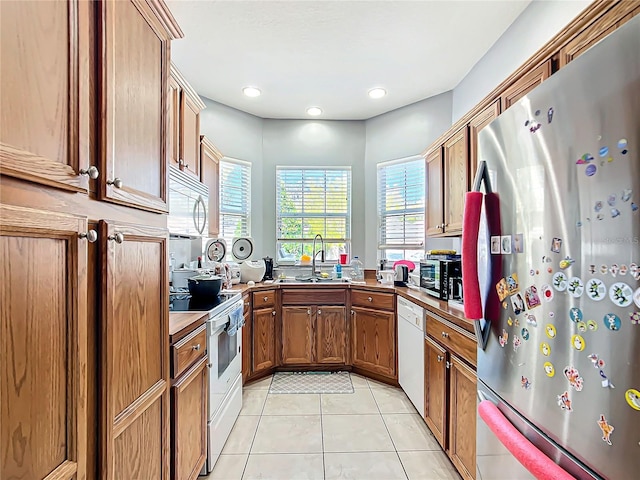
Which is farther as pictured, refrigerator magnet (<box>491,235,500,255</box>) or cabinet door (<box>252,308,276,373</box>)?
cabinet door (<box>252,308,276,373</box>)

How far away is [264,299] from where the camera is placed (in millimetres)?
3105

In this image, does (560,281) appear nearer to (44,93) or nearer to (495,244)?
(495,244)

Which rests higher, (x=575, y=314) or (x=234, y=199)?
(x=234, y=199)

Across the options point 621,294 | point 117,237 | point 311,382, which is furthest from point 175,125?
point 311,382

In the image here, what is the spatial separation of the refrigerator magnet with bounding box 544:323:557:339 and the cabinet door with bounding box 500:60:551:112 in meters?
1.20

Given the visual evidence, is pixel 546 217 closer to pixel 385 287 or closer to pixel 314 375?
pixel 385 287

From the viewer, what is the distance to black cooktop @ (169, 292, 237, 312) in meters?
1.89

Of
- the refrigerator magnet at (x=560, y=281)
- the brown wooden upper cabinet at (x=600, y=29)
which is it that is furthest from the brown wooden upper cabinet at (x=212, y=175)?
the refrigerator magnet at (x=560, y=281)

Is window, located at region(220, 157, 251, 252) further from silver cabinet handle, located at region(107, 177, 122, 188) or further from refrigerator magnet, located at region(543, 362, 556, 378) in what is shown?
refrigerator magnet, located at region(543, 362, 556, 378)

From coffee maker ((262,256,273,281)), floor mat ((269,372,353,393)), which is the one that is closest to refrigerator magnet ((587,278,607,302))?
floor mat ((269,372,353,393))

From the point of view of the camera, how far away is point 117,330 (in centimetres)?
101

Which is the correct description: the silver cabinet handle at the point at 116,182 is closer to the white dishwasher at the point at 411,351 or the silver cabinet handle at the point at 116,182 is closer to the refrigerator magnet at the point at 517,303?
the refrigerator magnet at the point at 517,303

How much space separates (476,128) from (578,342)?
1.78 meters

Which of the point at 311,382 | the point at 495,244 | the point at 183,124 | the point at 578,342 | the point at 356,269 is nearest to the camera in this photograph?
the point at 578,342
